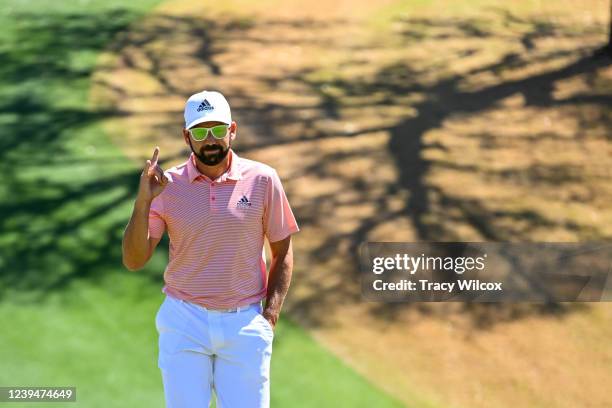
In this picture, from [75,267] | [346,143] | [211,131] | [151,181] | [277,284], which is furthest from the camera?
[346,143]

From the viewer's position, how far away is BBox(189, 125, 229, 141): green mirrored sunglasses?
14.4 feet

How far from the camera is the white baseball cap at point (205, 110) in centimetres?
436

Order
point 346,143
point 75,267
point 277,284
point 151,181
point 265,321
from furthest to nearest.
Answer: point 346,143 → point 75,267 → point 277,284 → point 265,321 → point 151,181

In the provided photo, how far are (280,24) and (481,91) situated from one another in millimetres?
2474

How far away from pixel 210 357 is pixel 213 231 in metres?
0.53

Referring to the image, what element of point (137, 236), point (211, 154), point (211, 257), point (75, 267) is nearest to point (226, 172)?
point (211, 154)

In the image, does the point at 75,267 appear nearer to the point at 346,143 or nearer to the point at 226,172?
the point at 346,143

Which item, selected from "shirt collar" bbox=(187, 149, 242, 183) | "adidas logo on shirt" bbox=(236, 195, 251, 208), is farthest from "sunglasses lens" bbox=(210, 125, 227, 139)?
"adidas logo on shirt" bbox=(236, 195, 251, 208)

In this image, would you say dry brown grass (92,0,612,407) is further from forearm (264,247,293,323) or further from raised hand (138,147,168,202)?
raised hand (138,147,168,202)

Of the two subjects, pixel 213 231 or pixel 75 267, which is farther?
pixel 75 267

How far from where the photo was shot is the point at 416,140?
970cm

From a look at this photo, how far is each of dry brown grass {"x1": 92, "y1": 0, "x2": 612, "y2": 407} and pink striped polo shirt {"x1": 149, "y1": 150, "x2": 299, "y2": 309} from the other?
9.32 ft

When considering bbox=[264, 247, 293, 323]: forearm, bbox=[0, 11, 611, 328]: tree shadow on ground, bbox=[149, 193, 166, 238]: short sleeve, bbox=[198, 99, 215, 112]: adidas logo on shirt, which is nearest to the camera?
bbox=[198, 99, 215, 112]: adidas logo on shirt

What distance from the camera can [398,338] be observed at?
7523mm
